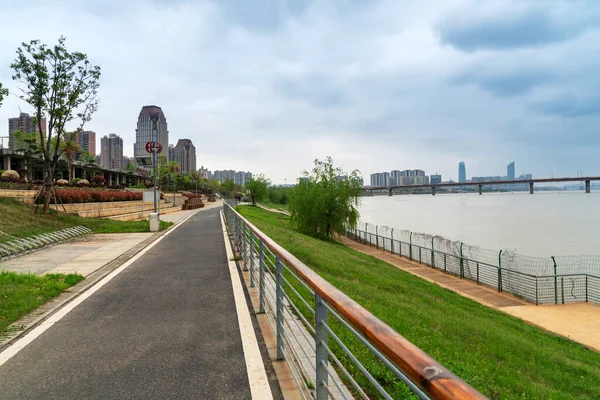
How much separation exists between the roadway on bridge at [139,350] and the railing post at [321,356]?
1089 millimetres

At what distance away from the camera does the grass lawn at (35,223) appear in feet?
47.0

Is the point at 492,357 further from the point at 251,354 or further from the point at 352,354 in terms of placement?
the point at 352,354

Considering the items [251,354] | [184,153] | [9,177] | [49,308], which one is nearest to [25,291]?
[49,308]

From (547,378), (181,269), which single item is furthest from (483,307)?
(181,269)

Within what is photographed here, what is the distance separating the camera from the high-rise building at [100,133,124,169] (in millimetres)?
164400

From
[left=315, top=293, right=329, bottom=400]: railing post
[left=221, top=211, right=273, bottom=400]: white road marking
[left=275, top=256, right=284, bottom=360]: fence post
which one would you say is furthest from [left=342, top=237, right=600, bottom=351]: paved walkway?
[left=315, top=293, right=329, bottom=400]: railing post

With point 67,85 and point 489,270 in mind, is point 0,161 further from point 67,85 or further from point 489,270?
point 489,270

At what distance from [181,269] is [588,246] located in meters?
34.7

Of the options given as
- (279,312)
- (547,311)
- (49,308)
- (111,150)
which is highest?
(111,150)

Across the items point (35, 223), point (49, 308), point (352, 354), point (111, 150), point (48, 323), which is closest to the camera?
point (352, 354)

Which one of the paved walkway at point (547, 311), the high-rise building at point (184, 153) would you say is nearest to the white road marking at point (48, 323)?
the paved walkway at point (547, 311)

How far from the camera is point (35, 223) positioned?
16.3m

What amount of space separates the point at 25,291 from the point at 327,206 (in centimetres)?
2453

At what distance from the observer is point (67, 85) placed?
19578mm
